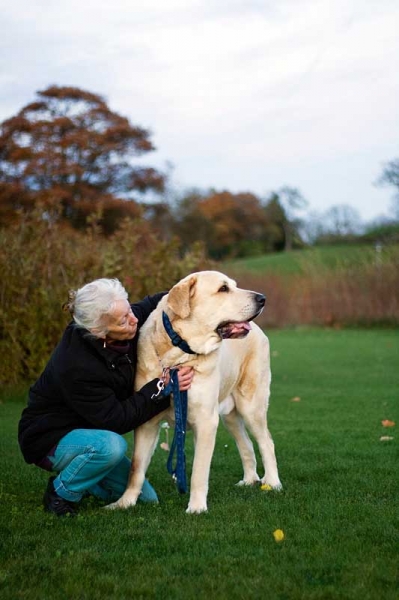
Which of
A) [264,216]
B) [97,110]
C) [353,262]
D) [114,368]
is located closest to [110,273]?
[114,368]

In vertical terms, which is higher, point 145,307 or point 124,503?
point 145,307

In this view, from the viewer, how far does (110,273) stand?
11672 millimetres

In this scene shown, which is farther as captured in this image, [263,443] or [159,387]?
[263,443]

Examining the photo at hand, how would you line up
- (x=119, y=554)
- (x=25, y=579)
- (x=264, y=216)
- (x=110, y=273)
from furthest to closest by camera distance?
1. (x=264, y=216)
2. (x=110, y=273)
3. (x=119, y=554)
4. (x=25, y=579)

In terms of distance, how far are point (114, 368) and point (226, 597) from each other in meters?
1.88

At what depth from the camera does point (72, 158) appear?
120 feet

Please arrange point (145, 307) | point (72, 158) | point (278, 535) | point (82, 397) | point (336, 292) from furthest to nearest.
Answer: point (72, 158), point (336, 292), point (145, 307), point (82, 397), point (278, 535)

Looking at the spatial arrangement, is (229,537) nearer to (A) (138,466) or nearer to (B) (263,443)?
(A) (138,466)

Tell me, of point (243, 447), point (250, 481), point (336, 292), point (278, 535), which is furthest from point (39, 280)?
point (336, 292)

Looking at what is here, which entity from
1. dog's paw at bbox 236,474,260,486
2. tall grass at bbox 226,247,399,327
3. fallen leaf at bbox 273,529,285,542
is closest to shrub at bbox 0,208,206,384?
dog's paw at bbox 236,474,260,486

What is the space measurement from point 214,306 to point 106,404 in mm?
937

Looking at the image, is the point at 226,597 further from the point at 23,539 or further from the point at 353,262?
the point at 353,262

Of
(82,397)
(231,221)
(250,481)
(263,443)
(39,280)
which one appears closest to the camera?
(82,397)

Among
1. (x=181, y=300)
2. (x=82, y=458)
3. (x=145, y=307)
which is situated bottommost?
(x=82, y=458)
